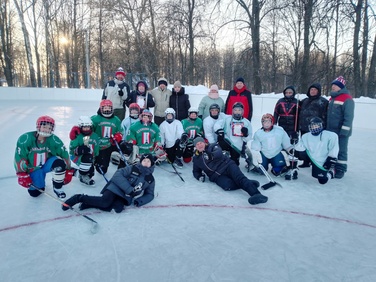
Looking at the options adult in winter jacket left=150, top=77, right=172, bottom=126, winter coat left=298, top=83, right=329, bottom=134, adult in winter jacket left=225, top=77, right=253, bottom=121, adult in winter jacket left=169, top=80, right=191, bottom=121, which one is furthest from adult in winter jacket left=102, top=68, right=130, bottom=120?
winter coat left=298, top=83, right=329, bottom=134

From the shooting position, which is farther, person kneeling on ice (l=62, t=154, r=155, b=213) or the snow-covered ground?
person kneeling on ice (l=62, t=154, r=155, b=213)

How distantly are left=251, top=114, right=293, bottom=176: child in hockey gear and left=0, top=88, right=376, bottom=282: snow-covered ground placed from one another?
0.59m

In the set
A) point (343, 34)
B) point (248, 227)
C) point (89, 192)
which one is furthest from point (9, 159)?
point (343, 34)

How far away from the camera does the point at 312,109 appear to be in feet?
14.6

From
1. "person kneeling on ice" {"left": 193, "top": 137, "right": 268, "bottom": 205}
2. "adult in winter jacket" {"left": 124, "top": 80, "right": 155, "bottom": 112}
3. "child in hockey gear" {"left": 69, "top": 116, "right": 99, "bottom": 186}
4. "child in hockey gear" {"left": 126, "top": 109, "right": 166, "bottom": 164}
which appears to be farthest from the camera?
"adult in winter jacket" {"left": 124, "top": 80, "right": 155, "bottom": 112}

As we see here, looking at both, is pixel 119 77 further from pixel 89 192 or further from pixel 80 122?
pixel 89 192

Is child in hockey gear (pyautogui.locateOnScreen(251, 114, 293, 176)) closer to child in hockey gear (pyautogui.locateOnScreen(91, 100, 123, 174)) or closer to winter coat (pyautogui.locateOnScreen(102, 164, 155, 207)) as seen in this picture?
winter coat (pyautogui.locateOnScreen(102, 164, 155, 207))

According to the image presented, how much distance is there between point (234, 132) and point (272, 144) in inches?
25.9

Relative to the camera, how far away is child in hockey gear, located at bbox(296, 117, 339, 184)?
12.5ft

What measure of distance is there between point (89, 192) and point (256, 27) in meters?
11.4

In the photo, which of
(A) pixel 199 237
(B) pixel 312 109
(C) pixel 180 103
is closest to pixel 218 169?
(A) pixel 199 237

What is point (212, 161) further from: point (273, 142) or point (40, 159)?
point (40, 159)

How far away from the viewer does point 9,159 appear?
188 inches

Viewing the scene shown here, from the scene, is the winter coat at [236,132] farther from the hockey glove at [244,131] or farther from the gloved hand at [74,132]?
the gloved hand at [74,132]
